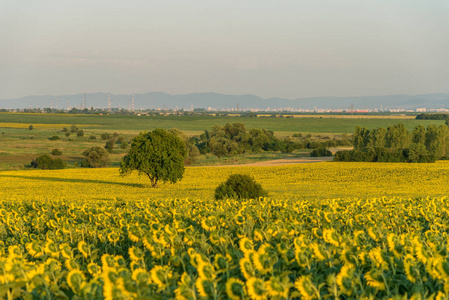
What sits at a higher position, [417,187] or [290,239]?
[290,239]

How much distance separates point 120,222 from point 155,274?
6.02 metres

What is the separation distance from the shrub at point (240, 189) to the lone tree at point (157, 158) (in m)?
16.2

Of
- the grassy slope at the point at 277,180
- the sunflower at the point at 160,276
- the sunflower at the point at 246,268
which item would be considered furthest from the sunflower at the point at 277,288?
the grassy slope at the point at 277,180

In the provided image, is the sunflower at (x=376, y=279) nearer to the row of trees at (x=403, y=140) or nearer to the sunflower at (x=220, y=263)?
the sunflower at (x=220, y=263)

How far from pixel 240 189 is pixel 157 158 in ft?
58.4

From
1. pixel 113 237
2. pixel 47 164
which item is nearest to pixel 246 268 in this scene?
pixel 113 237

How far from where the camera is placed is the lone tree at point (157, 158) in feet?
144

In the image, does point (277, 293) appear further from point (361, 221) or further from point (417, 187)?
point (417, 187)

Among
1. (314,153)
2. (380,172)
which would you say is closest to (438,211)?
(380,172)

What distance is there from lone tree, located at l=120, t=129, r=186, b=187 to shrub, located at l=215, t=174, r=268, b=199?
16.2 metres

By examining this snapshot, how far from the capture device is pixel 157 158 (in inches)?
1736

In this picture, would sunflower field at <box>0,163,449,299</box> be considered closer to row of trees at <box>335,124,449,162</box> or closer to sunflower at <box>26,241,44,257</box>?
sunflower at <box>26,241,44,257</box>

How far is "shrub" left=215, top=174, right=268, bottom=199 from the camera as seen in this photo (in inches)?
1065

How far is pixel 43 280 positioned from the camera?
5.59 meters
